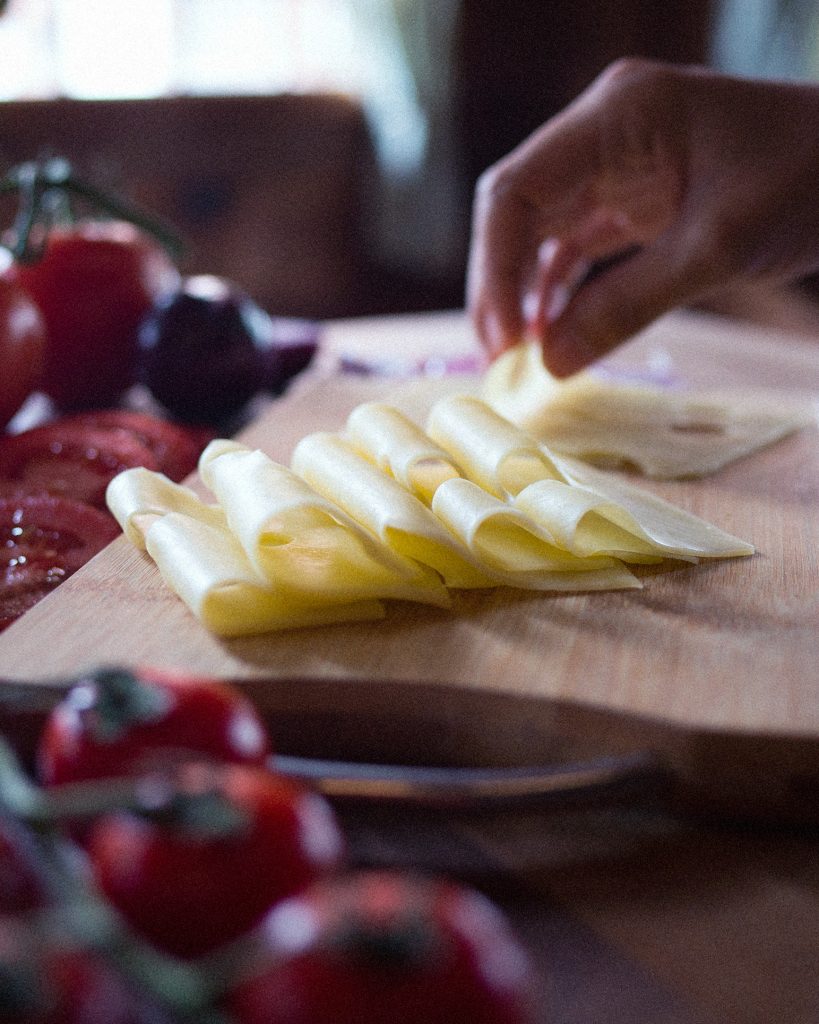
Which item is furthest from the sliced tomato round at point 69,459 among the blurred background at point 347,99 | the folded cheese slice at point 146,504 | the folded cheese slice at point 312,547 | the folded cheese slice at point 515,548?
the blurred background at point 347,99

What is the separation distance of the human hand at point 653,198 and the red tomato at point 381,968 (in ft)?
3.35

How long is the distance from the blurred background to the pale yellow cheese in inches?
75.0

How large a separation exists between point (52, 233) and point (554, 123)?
2.18ft

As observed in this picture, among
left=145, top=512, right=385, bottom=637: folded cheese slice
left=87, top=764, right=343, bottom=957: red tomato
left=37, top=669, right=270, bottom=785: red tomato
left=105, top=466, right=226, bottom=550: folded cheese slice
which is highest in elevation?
left=87, top=764, right=343, bottom=957: red tomato

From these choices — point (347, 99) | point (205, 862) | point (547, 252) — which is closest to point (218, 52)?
point (347, 99)

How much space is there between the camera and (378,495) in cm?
80

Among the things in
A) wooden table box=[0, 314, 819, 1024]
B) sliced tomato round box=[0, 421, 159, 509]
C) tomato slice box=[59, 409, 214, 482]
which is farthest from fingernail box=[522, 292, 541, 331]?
wooden table box=[0, 314, 819, 1024]

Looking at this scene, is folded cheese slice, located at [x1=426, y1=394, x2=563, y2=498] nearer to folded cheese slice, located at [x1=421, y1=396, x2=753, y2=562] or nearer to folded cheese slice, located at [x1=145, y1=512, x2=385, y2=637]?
folded cheese slice, located at [x1=421, y1=396, x2=753, y2=562]

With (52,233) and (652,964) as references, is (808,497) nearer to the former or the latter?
(652,964)

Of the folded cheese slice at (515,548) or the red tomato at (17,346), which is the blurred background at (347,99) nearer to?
the red tomato at (17,346)

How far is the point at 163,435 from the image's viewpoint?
1206 mm

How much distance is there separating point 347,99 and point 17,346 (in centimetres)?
234

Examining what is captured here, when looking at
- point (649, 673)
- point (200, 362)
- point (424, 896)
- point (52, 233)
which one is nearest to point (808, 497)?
point (649, 673)

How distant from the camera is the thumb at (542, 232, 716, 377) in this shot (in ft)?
4.02
